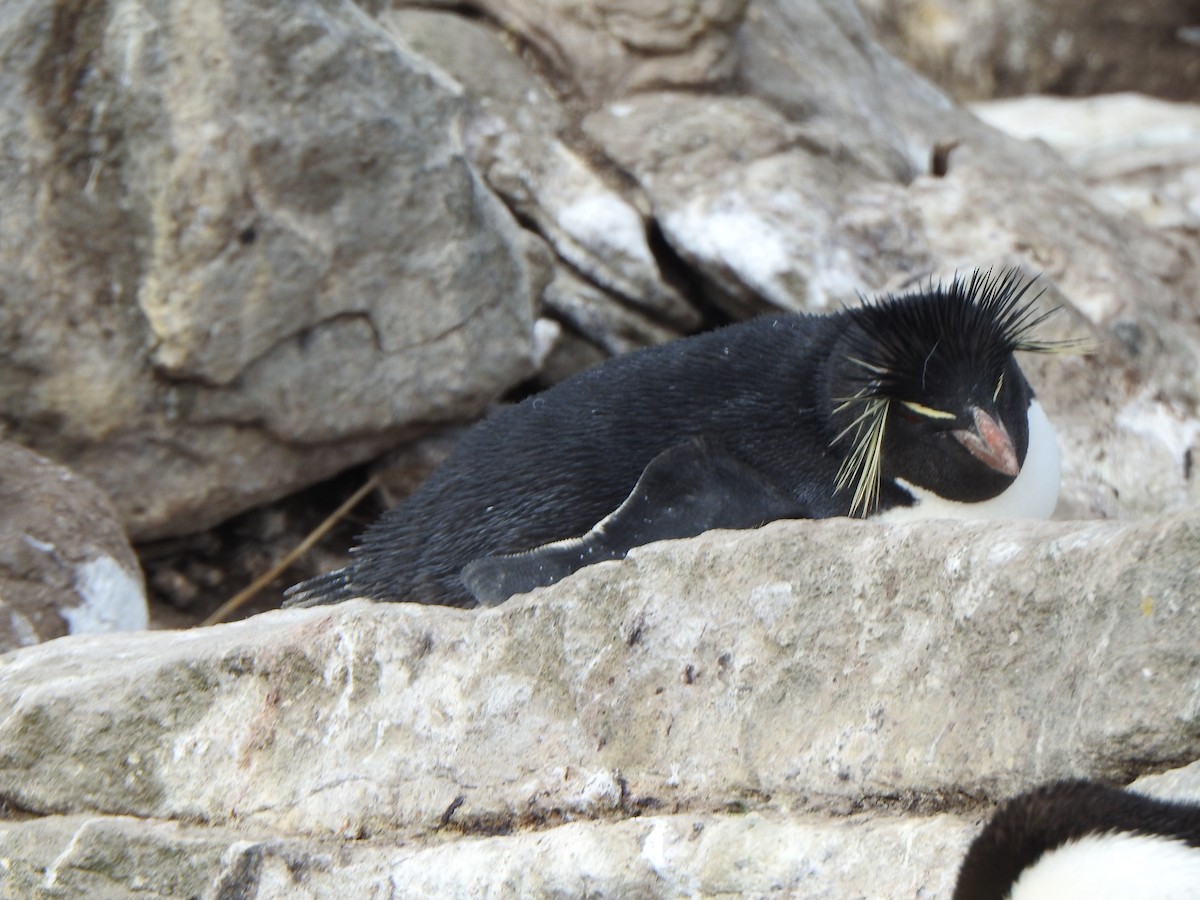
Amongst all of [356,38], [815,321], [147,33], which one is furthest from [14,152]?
[815,321]

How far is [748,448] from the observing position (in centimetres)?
273

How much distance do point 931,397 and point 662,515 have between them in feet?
1.69

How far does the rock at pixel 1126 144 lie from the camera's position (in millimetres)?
5125

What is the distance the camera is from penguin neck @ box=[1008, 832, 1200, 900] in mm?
Result: 1261

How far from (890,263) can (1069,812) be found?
314 cm

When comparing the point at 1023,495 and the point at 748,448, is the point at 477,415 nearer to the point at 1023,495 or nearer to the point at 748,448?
the point at 748,448

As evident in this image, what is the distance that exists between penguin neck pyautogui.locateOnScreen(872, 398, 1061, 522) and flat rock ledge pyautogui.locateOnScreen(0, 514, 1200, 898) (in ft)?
3.09

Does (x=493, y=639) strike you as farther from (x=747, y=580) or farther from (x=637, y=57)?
(x=637, y=57)

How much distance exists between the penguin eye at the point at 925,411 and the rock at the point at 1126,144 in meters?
2.47

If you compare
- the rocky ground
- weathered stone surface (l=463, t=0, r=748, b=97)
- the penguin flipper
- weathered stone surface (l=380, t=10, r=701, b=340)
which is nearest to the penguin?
the rocky ground

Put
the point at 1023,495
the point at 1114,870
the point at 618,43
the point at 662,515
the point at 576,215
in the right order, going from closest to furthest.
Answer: the point at 1114,870
the point at 662,515
the point at 1023,495
the point at 576,215
the point at 618,43

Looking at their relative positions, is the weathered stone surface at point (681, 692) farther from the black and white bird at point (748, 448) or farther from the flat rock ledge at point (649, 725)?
the black and white bird at point (748, 448)

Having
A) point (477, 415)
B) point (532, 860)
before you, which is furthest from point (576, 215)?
point (532, 860)

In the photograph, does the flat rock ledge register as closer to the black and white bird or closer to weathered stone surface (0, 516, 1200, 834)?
weathered stone surface (0, 516, 1200, 834)
